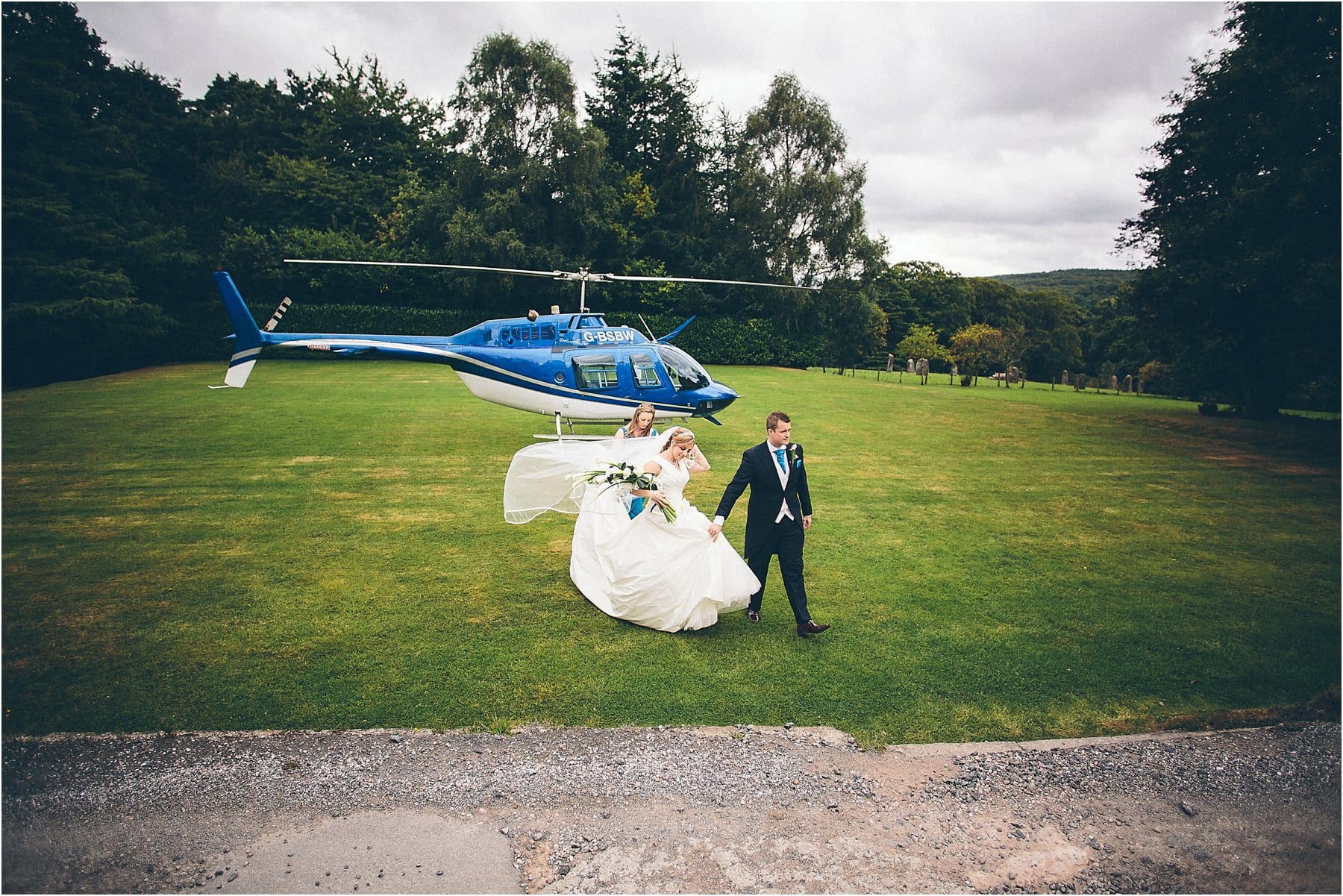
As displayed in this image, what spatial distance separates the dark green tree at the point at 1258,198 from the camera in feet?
50.7

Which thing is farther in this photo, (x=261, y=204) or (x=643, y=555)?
(x=261, y=204)

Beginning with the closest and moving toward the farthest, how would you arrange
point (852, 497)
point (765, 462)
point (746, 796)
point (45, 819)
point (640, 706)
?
1. point (45, 819)
2. point (746, 796)
3. point (640, 706)
4. point (765, 462)
5. point (852, 497)

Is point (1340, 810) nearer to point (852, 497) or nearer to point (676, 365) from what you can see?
point (852, 497)

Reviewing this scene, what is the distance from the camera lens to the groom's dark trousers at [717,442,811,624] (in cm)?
623

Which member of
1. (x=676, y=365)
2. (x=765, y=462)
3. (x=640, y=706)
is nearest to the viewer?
(x=640, y=706)

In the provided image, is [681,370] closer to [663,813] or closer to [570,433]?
[570,433]

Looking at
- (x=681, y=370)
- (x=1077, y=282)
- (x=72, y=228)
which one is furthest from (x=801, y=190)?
(x=1077, y=282)

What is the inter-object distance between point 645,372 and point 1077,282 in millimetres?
145923

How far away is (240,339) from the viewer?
14828 mm

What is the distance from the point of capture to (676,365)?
47.7 feet

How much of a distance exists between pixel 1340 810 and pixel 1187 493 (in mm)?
9846

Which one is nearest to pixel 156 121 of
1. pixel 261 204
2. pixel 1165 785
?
pixel 261 204

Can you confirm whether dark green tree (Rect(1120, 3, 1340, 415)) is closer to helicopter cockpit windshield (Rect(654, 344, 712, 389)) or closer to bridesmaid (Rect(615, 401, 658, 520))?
helicopter cockpit windshield (Rect(654, 344, 712, 389))

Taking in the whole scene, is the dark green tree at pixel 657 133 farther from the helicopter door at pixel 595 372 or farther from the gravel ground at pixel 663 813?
the gravel ground at pixel 663 813
